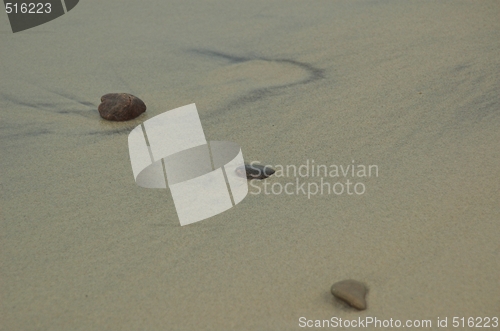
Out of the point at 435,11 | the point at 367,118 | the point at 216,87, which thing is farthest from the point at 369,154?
the point at 435,11

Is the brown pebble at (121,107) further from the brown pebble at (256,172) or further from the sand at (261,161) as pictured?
the brown pebble at (256,172)

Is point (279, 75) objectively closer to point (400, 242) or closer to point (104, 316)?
point (400, 242)

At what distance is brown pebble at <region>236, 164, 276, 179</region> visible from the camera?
2029mm

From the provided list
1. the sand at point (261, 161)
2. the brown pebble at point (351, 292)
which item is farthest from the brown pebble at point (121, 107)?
the brown pebble at point (351, 292)

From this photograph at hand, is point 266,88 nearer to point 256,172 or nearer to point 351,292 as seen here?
point 256,172

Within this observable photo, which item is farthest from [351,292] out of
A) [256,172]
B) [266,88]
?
[266,88]

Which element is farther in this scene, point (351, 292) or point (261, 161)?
point (261, 161)

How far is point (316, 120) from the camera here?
231 centimetres

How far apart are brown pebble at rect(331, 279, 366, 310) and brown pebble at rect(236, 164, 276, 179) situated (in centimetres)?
60

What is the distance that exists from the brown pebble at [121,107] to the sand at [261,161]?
38 mm

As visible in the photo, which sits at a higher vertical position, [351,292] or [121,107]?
[121,107]

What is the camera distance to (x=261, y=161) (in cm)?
211

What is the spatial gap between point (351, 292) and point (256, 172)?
0.66 metres

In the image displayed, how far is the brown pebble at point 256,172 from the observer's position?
203 cm
